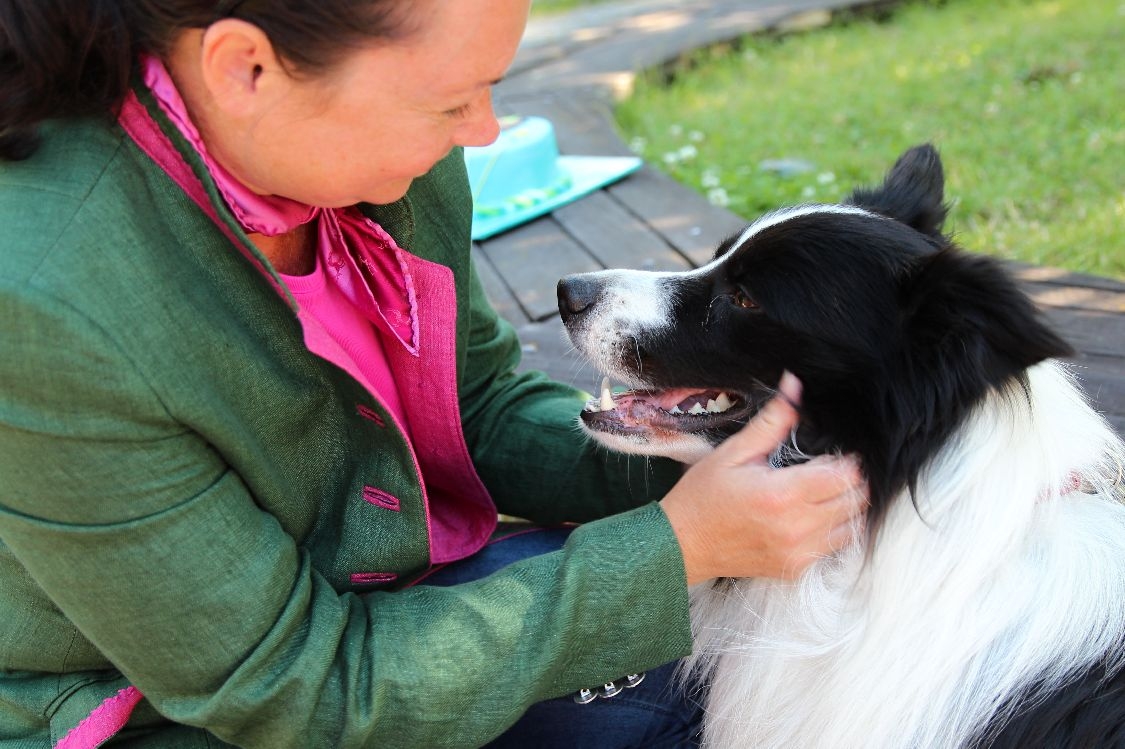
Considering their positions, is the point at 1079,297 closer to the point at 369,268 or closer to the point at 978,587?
the point at 978,587

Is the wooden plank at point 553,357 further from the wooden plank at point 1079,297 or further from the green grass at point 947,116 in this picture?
the green grass at point 947,116

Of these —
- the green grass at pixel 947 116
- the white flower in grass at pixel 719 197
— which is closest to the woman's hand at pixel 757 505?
the green grass at pixel 947 116

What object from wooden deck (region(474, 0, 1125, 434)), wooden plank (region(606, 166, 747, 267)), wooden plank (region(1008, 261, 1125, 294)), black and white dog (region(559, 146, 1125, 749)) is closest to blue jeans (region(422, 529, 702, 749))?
black and white dog (region(559, 146, 1125, 749))

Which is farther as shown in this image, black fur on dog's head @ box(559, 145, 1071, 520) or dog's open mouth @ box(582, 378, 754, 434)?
dog's open mouth @ box(582, 378, 754, 434)

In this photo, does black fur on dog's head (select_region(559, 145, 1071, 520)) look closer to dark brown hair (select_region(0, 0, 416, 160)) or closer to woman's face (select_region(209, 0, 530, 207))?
woman's face (select_region(209, 0, 530, 207))

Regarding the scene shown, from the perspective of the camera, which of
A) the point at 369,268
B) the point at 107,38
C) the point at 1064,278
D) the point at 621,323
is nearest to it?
the point at 107,38

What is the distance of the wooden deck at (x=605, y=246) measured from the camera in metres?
2.84

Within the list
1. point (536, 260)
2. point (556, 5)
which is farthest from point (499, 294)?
point (556, 5)

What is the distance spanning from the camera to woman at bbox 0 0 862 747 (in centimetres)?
123

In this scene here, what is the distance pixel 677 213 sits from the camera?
3826 mm

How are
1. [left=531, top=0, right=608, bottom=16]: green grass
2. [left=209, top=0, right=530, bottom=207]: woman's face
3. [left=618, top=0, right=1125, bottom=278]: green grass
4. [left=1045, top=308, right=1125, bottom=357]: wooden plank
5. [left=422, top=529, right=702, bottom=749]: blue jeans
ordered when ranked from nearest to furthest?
[left=209, top=0, right=530, bottom=207]: woman's face, [left=422, top=529, right=702, bottom=749]: blue jeans, [left=1045, top=308, right=1125, bottom=357]: wooden plank, [left=618, top=0, right=1125, bottom=278]: green grass, [left=531, top=0, right=608, bottom=16]: green grass

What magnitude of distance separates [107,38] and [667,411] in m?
1.06

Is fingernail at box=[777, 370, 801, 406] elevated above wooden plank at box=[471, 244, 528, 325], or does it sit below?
above

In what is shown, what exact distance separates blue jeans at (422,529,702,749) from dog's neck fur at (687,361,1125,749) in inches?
11.3
